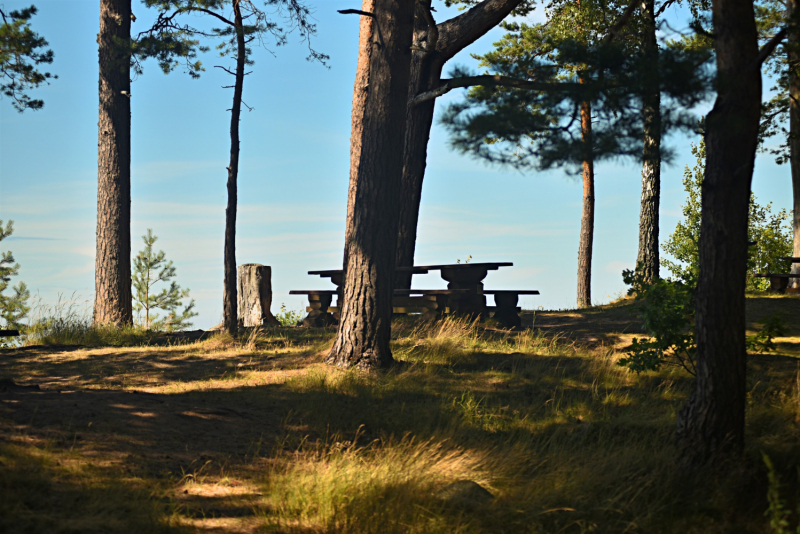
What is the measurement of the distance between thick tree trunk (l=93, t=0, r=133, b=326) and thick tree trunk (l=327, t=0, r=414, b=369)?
676 cm

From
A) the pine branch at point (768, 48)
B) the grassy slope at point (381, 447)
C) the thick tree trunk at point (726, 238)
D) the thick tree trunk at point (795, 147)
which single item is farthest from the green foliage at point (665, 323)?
the thick tree trunk at point (795, 147)

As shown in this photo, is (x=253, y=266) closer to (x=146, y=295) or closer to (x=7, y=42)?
(x=7, y=42)

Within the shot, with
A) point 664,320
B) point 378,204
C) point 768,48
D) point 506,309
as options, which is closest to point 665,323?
point 664,320

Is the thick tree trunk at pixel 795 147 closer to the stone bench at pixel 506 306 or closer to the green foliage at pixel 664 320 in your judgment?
the stone bench at pixel 506 306

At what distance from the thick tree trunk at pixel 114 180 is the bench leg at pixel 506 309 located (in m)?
7.41

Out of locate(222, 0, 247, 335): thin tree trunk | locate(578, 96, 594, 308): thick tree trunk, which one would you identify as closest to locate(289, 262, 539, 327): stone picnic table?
locate(222, 0, 247, 335): thin tree trunk

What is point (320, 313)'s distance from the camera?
13.1 meters

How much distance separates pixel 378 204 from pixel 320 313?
5.55 m

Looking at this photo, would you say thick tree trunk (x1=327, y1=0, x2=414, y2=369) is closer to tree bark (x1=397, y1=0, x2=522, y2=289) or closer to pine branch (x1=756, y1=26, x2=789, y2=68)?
pine branch (x1=756, y1=26, x2=789, y2=68)

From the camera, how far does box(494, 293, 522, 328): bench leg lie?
11.7 metres

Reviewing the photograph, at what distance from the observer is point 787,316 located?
449 inches

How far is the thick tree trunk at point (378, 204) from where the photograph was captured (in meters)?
7.90

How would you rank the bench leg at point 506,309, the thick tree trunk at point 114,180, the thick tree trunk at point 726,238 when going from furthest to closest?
the thick tree trunk at point 114,180 < the bench leg at point 506,309 < the thick tree trunk at point 726,238

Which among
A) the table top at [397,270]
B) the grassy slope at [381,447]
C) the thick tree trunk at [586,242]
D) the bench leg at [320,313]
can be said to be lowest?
the grassy slope at [381,447]
